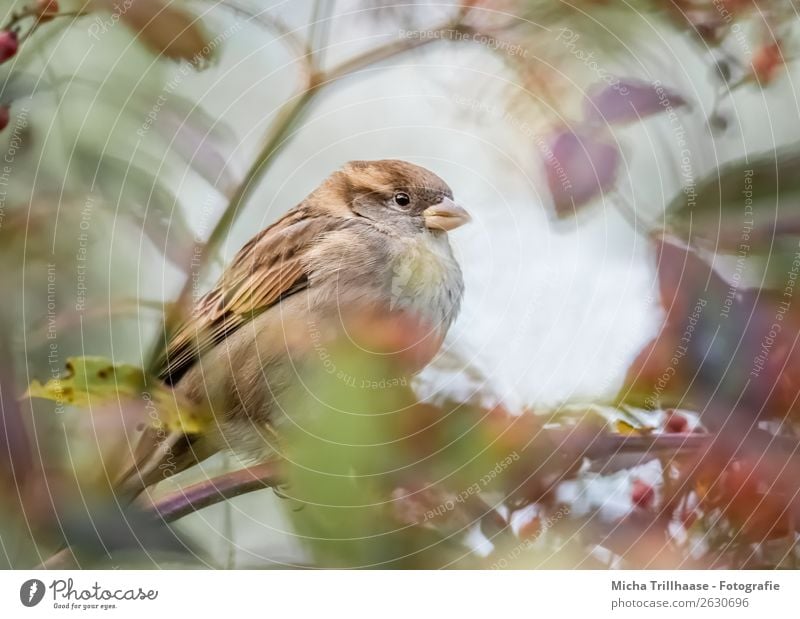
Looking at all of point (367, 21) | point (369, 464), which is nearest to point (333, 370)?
point (369, 464)

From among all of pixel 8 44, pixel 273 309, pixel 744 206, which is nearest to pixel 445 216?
pixel 273 309

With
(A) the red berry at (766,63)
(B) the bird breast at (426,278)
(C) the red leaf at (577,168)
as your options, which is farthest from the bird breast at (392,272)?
(A) the red berry at (766,63)

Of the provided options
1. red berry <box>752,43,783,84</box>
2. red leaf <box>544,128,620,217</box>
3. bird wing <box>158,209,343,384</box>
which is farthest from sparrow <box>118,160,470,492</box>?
red berry <box>752,43,783,84</box>

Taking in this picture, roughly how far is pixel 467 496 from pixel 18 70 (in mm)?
532

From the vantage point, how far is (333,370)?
0.78m

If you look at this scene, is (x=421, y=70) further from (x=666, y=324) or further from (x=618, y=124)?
(x=666, y=324)

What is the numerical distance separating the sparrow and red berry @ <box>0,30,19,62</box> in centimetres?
26

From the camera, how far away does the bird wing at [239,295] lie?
2.53 ft

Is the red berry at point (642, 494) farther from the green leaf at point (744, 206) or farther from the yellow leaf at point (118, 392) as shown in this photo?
the yellow leaf at point (118, 392)

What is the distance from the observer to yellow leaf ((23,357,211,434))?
0.77 metres

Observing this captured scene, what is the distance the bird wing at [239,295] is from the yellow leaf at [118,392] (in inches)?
0.7

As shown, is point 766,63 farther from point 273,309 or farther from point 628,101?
point 273,309

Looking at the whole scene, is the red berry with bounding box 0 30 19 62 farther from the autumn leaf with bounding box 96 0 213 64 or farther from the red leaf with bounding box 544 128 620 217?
the red leaf with bounding box 544 128 620 217

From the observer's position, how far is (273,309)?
0.78 meters
